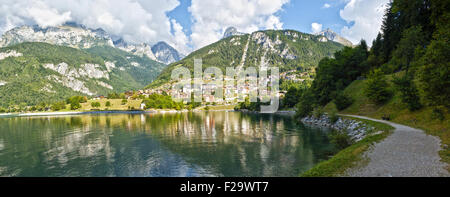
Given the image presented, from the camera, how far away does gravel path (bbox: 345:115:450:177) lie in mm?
11672

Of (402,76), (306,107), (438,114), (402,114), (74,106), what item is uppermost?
(402,76)

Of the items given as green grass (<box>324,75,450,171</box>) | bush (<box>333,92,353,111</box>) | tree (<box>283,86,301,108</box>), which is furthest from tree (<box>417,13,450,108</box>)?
tree (<box>283,86,301,108</box>)

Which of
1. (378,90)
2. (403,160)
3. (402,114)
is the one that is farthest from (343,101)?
(403,160)

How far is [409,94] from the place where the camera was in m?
34.9

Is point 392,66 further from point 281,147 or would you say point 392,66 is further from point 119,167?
point 119,167

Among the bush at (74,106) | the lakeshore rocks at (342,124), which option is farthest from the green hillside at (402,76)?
the bush at (74,106)

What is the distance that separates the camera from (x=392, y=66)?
63.2 meters

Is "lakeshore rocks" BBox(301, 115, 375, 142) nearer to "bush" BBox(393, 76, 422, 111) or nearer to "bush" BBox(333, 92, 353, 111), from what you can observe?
"bush" BBox(333, 92, 353, 111)

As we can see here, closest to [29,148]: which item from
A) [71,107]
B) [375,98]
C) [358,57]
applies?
[375,98]

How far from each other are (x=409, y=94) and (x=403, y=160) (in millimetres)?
28035

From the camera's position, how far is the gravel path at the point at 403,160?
38.3 ft

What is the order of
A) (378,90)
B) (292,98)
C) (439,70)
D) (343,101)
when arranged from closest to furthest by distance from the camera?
(439,70) < (378,90) < (343,101) < (292,98)

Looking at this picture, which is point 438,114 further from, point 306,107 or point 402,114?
point 306,107

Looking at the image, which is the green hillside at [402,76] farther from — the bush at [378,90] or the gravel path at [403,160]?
the gravel path at [403,160]
